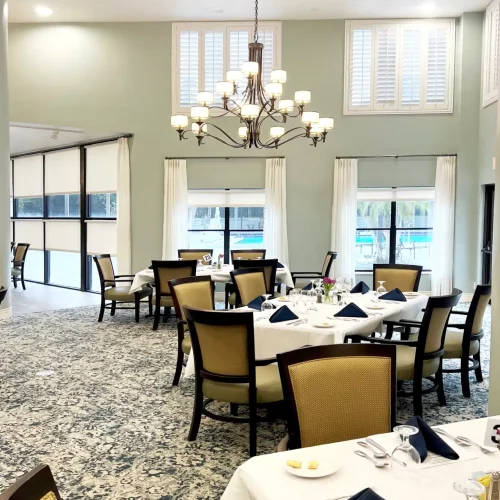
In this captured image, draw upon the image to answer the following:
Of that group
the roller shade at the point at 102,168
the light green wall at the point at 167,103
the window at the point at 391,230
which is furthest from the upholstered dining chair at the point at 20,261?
the window at the point at 391,230

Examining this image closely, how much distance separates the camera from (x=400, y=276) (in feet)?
21.8

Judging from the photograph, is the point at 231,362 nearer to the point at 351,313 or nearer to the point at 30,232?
the point at 351,313

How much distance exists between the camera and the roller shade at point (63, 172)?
1184 cm

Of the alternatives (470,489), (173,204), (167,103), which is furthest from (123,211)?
(470,489)

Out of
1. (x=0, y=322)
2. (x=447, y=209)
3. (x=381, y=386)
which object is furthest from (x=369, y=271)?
(x=381, y=386)

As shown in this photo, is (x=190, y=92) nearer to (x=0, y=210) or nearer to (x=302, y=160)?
(x=302, y=160)

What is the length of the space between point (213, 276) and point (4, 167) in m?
3.59

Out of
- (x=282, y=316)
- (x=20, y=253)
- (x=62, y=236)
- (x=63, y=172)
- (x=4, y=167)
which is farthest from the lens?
(x=62, y=236)

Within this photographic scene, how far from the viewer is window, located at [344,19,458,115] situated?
988 centimetres

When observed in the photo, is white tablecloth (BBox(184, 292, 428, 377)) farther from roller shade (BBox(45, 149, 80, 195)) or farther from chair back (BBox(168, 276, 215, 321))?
roller shade (BBox(45, 149, 80, 195))

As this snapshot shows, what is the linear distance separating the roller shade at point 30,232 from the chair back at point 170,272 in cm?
684

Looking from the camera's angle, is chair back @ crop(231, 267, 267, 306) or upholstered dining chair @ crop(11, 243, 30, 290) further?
upholstered dining chair @ crop(11, 243, 30, 290)

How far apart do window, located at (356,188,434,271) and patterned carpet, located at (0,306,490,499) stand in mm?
3746

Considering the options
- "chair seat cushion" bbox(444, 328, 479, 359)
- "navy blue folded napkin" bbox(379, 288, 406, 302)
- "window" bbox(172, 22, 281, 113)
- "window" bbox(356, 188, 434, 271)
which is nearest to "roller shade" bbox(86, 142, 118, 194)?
"window" bbox(172, 22, 281, 113)
